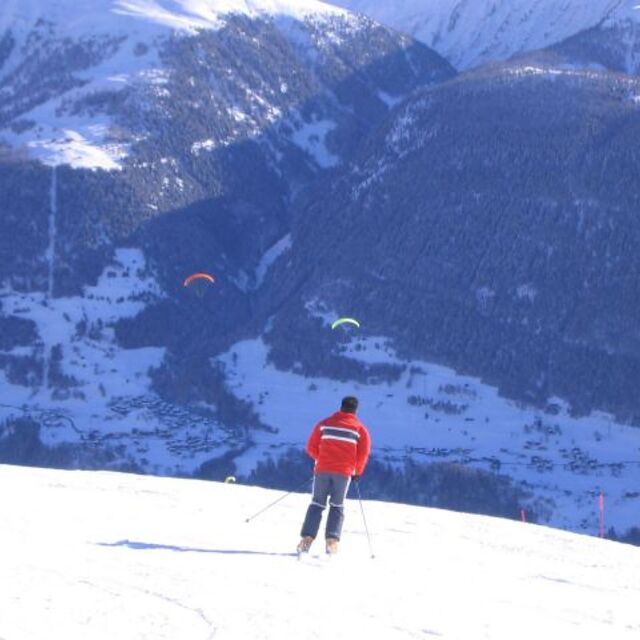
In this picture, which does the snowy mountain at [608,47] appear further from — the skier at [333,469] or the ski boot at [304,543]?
the ski boot at [304,543]

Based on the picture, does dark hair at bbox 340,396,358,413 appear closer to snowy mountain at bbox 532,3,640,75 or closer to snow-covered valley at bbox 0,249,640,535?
snow-covered valley at bbox 0,249,640,535

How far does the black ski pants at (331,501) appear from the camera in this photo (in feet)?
84.0

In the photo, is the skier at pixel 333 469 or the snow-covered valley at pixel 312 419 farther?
the snow-covered valley at pixel 312 419

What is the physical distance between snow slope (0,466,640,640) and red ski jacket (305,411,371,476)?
4.42 ft

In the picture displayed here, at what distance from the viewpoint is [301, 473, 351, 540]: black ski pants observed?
2559 cm

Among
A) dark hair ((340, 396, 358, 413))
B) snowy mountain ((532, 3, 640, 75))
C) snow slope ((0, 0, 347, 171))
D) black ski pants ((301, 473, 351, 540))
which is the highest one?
dark hair ((340, 396, 358, 413))

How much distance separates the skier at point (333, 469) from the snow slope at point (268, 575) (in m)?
0.42

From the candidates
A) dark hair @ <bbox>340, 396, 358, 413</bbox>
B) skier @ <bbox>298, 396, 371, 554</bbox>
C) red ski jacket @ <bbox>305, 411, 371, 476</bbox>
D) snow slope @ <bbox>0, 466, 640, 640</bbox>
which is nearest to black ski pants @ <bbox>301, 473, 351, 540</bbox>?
skier @ <bbox>298, 396, 371, 554</bbox>

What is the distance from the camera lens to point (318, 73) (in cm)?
19575

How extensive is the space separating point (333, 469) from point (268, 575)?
268 centimetres

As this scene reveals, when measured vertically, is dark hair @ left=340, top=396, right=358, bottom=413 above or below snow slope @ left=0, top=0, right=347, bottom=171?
above

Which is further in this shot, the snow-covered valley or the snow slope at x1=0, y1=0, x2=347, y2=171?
the snow slope at x1=0, y1=0, x2=347, y2=171

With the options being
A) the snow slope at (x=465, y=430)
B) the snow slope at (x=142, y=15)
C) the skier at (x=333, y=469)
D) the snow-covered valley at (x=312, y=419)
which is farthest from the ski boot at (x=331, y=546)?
the snow slope at (x=142, y=15)

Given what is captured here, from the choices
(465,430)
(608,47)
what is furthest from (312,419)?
(608,47)
